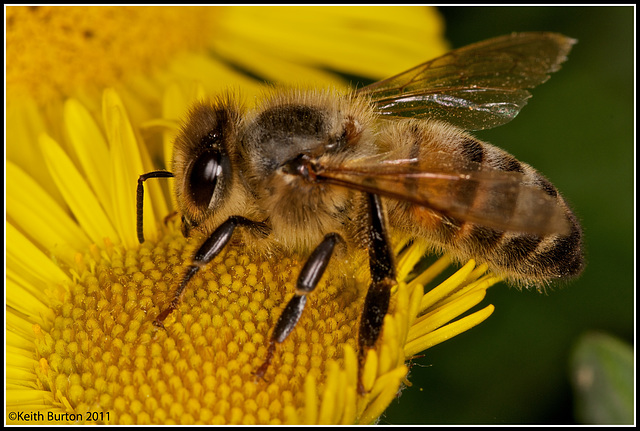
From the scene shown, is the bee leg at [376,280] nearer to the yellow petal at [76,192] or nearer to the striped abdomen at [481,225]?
the striped abdomen at [481,225]

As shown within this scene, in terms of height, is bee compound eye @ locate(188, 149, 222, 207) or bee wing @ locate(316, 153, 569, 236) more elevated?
bee compound eye @ locate(188, 149, 222, 207)

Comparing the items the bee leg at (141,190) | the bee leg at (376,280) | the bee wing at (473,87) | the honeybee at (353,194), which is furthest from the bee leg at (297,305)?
the bee wing at (473,87)

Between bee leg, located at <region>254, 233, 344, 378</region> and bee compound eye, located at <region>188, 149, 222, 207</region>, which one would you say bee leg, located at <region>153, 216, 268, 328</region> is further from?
bee leg, located at <region>254, 233, 344, 378</region>

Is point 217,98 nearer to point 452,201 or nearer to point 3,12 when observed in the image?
point 452,201

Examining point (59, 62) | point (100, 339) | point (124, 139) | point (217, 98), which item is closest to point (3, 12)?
point (59, 62)

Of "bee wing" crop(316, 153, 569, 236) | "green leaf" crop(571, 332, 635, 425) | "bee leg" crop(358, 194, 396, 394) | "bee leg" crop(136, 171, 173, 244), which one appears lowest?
"green leaf" crop(571, 332, 635, 425)

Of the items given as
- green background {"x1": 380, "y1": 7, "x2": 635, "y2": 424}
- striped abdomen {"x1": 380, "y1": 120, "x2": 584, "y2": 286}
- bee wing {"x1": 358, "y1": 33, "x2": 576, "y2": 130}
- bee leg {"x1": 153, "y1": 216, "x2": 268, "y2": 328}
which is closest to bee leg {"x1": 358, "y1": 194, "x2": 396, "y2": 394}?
striped abdomen {"x1": 380, "y1": 120, "x2": 584, "y2": 286}

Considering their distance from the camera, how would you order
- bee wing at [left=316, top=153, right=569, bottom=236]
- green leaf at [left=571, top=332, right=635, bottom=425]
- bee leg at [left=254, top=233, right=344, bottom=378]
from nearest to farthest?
bee wing at [left=316, top=153, right=569, bottom=236] < bee leg at [left=254, top=233, right=344, bottom=378] < green leaf at [left=571, top=332, right=635, bottom=425]
